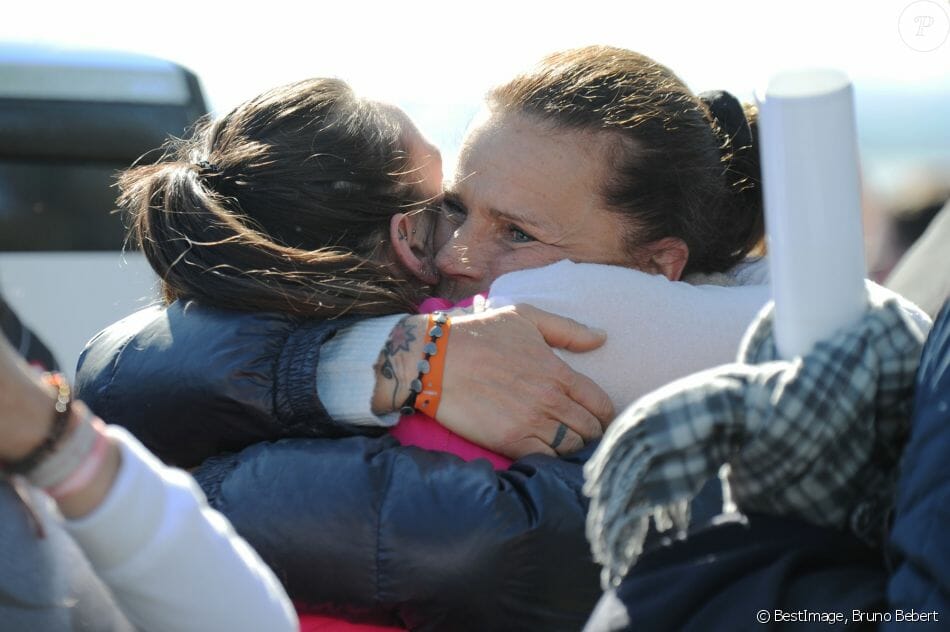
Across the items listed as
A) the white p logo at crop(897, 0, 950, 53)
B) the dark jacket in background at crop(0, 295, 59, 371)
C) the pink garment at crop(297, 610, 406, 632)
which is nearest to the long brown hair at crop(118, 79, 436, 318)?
the pink garment at crop(297, 610, 406, 632)

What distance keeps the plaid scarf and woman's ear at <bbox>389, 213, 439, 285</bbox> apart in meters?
0.99

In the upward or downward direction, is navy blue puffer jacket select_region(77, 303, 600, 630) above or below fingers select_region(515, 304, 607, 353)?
below

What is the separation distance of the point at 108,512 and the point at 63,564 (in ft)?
0.46

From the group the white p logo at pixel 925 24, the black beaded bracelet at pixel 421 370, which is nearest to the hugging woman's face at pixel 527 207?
the black beaded bracelet at pixel 421 370

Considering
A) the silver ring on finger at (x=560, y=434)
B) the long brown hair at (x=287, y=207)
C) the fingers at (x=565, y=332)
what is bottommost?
the silver ring on finger at (x=560, y=434)

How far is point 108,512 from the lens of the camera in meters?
1.10

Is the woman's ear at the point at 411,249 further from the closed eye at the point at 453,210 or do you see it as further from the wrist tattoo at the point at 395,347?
the wrist tattoo at the point at 395,347

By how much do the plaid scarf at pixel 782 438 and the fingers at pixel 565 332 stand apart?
66 cm

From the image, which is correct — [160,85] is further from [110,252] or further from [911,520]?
[911,520]

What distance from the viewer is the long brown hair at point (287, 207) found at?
1.87 metres

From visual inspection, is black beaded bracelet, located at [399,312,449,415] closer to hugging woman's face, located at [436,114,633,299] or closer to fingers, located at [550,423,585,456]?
fingers, located at [550,423,585,456]

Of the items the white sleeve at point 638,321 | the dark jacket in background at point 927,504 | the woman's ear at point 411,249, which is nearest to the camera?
the dark jacket in background at point 927,504

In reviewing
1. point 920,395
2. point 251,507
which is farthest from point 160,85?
point 920,395

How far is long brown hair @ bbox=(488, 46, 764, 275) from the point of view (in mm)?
2205
